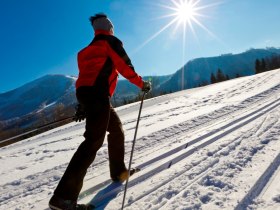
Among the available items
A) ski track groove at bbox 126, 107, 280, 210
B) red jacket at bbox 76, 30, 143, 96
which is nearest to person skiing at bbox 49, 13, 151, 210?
red jacket at bbox 76, 30, 143, 96

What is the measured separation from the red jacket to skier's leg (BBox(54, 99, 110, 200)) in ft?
0.81

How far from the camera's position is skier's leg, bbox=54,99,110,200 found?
291 cm

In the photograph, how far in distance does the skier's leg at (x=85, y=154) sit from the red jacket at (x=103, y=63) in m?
0.25

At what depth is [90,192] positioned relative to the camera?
3426 millimetres

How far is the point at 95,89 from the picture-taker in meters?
3.18

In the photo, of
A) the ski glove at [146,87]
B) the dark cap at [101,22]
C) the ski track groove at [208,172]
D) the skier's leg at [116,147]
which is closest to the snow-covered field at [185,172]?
the ski track groove at [208,172]

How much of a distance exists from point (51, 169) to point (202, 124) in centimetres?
367

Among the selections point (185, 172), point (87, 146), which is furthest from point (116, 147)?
point (185, 172)

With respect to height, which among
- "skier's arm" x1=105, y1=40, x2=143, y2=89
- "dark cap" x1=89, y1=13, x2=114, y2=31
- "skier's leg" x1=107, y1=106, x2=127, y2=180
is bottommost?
"skier's leg" x1=107, y1=106, x2=127, y2=180

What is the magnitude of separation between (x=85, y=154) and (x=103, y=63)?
0.98 meters

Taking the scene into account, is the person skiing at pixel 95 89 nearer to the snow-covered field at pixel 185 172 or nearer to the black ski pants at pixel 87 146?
Answer: the black ski pants at pixel 87 146

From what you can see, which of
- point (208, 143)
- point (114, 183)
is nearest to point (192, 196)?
point (114, 183)

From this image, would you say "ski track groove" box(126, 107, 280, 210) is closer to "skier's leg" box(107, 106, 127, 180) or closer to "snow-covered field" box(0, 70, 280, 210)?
"snow-covered field" box(0, 70, 280, 210)

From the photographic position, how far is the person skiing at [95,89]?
115 inches
